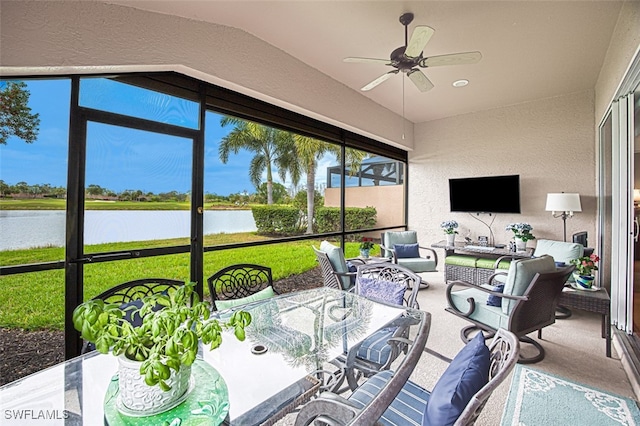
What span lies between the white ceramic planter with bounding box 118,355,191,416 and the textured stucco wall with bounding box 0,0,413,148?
7.37ft

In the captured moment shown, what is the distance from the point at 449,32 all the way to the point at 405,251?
3310 mm

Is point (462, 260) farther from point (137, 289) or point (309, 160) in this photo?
point (137, 289)

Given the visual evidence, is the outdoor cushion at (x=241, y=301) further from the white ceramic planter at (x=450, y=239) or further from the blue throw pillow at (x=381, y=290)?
the white ceramic planter at (x=450, y=239)

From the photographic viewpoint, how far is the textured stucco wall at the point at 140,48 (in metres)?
1.95

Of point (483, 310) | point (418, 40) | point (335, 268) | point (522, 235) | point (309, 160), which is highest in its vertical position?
point (418, 40)

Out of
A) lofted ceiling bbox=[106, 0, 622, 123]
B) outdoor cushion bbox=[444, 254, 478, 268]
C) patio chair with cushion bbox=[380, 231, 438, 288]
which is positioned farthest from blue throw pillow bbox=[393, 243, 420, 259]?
lofted ceiling bbox=[106, 0, 622, 123]

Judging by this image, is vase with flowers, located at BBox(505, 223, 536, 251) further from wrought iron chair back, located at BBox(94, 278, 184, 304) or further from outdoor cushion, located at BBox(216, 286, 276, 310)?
wrought iron chair back, located at BBox(94, 278, 184, 304)

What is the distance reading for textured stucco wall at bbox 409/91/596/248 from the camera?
4617 millimetres

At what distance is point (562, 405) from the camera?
6.54 feet

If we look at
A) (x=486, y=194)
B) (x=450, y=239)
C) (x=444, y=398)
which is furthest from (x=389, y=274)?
(x=486, y=194)

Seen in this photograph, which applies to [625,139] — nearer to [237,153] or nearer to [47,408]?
[237,153]

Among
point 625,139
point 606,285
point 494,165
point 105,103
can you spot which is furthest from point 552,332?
point 105,103

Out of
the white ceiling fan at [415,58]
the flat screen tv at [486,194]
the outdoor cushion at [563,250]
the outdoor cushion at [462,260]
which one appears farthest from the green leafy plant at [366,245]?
the white ceiling fan at [415,58]

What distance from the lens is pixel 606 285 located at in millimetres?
3486
